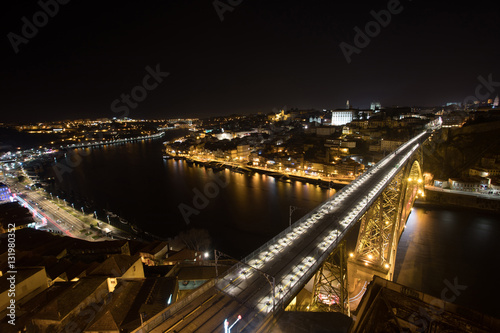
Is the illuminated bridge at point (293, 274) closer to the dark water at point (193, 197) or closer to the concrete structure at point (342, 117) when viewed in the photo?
the dark water at point (193, 197)

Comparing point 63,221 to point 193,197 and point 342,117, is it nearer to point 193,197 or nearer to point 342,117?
point 193,197

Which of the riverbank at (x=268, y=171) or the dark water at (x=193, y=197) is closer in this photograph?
the dark water at (x=193, y=197)

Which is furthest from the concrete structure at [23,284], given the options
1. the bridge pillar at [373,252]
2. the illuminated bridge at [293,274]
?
the bridge pillar at [373,252]

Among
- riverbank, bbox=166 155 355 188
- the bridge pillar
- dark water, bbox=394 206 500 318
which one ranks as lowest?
dark water, bbox=394 206 500 318

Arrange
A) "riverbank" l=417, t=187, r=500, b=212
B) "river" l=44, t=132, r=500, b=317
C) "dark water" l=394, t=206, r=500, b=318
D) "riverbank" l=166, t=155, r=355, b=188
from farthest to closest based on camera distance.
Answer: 1. "riverbank" l=166, t=155, r=355, b=188
2. "riverbank" l=417, t=187, r=500, b=212
3. "river" l=44, t=132, r=500, b=317
4. "dark water" l=394, t=206, r=500, b=318

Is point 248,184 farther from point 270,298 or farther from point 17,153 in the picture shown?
point 17,153


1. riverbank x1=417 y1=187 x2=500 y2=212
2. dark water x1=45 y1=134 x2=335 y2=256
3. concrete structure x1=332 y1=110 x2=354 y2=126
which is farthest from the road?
concrete structure x1=332 y1=110 x2=354 y2=126

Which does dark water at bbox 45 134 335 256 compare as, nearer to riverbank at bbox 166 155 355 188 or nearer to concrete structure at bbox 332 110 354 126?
riverbank at bbox 166 155 355 188
